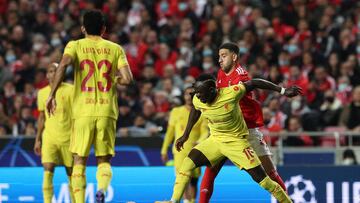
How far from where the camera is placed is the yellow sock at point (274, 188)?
1263 centimetres

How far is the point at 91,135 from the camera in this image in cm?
1253

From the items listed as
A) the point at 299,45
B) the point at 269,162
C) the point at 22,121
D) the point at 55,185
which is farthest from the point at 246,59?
the point at 269,162

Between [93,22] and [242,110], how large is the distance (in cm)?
224

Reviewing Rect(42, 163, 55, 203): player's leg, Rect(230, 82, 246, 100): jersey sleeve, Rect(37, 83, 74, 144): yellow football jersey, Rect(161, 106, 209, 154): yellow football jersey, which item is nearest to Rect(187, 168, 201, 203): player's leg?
Rect(161, 106, 209, 154): yellow football jersey

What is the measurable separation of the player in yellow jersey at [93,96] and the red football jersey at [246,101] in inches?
51.4

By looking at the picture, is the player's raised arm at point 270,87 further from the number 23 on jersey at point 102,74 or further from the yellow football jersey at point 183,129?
the yellow football jersey at point 183,129

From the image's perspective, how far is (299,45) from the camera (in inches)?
896

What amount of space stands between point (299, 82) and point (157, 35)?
4014 millimetres

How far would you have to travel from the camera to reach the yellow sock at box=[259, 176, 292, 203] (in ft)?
41.4

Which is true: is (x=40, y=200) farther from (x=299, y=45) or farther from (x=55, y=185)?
(x=299, y=45)

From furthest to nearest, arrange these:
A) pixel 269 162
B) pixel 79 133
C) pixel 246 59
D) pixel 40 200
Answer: pixel 246 59, pixel 40 200, pixel 269 162, pixel 79 133

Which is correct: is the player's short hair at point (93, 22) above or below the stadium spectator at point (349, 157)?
above

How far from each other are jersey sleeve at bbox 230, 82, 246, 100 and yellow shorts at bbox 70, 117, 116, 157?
1.50 metres

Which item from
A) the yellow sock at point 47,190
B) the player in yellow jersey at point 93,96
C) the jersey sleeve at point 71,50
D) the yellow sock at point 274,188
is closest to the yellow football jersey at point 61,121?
the yellow sock at point 47,190
